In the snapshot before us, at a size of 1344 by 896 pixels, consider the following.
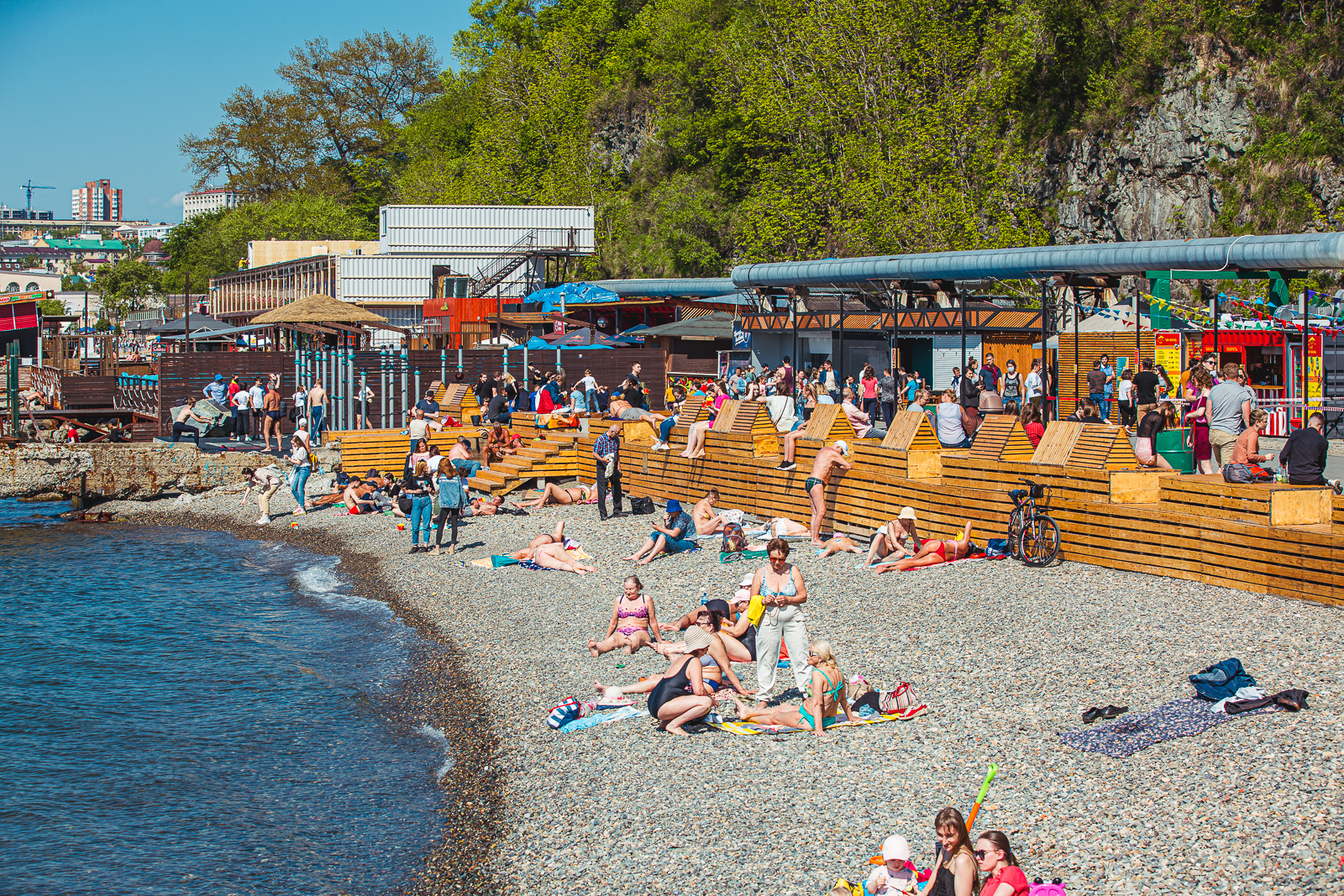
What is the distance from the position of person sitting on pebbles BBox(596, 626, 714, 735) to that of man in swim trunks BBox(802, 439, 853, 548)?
6.65m

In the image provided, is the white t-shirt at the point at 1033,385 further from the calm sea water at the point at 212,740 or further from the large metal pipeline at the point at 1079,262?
the calm sea water at the point at 212,740

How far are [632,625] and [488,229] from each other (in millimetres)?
43452

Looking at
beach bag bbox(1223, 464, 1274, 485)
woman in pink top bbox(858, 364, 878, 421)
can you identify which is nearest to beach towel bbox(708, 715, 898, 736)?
beach bag bbox(1223, 464, 1274, 485)

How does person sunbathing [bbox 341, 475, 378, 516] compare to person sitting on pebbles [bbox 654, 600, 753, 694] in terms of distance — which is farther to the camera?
person sunbathing [bbox 341, 475, 378, 516]

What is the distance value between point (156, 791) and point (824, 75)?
38.3 meters

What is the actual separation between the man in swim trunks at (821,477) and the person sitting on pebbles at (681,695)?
262 inches

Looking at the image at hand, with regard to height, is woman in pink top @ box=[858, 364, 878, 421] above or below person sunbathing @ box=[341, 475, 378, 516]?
above

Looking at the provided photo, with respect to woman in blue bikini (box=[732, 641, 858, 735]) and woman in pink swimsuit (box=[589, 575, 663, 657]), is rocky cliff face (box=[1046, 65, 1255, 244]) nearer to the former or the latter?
woman in pink swimsuit (box=[589, 575, 663, 657])

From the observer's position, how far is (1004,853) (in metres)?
6.76

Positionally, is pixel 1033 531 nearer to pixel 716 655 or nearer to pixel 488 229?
pixel 716 655

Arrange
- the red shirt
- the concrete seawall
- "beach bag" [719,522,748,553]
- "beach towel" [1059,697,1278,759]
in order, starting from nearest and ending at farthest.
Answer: the red shirt, "beach towel" [1059,697,1278,759], "beach bag" [719,522,748,553], the concrete seawall

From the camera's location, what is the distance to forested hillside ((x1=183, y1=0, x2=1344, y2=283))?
31938 millimetres

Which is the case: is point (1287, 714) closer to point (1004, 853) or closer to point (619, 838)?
point (1004, 853)

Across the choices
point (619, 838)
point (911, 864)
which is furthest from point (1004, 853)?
point (619, 838)
